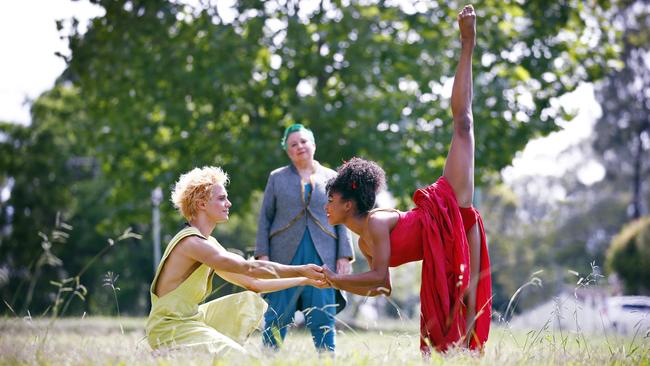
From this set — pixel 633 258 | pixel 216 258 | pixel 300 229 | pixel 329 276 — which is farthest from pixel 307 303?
pixel 633 258

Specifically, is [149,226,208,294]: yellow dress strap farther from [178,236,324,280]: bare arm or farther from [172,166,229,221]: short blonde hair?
[172,166,229,221]: short blonde hair

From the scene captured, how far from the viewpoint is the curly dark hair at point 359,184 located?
575cm

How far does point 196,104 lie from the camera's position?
1524 centimetres

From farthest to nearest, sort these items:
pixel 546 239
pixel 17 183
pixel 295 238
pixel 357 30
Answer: pixel 546 239, pixel 17 183, pixel 357 30, pixel 295 238

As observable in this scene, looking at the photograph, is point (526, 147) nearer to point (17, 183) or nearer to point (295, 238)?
point (295, 238)

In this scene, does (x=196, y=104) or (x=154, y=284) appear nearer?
(x=154, y=284)

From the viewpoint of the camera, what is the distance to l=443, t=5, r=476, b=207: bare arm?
18.8 feet

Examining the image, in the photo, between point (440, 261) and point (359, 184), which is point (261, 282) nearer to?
point (359, 184)

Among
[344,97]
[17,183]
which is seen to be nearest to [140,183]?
[344,97]

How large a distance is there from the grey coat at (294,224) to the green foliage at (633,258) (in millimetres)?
17808

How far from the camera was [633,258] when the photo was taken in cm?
2384

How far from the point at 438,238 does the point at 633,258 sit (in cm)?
2003

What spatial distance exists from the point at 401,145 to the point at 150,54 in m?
4.74

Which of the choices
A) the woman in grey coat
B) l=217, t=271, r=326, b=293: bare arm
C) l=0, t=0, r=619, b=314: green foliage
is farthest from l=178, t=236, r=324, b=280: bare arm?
l=0, t=0, r=619, b=314: green foliage
